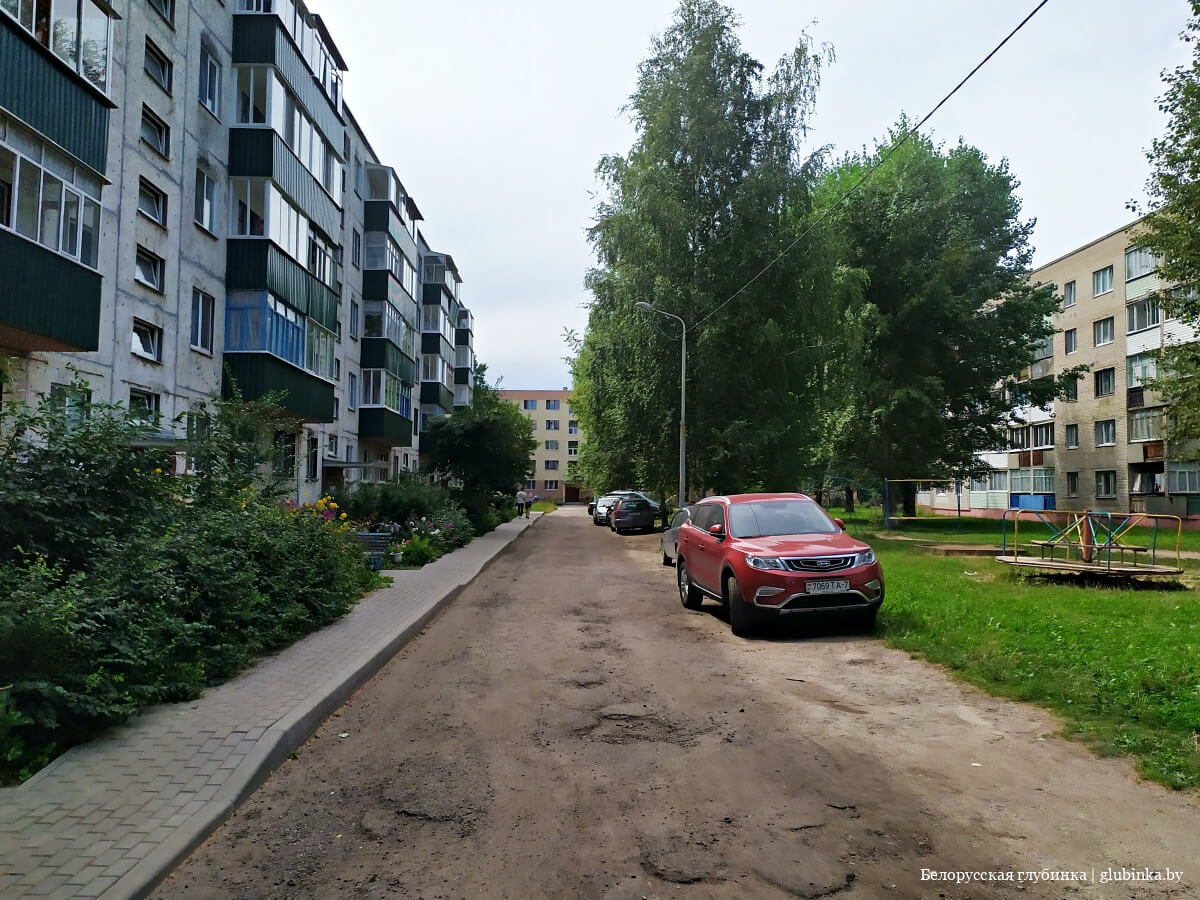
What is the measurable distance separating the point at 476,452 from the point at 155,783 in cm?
2634

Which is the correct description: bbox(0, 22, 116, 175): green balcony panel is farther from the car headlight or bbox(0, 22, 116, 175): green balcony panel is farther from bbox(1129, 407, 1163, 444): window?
bbox(1129, 407, 1163, 444): window

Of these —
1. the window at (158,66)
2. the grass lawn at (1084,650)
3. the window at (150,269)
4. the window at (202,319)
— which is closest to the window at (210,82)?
the window at (158,66)

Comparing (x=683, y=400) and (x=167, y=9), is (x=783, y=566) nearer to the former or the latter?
(x=683, y=400)

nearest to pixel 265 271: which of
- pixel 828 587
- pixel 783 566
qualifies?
pixel 783 566

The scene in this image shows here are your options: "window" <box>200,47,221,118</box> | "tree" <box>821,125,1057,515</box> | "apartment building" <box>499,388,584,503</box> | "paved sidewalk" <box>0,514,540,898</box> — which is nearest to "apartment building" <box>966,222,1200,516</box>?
"tree" <box>821,125,1057,515</box>

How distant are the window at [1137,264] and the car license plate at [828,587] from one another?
3713 cm

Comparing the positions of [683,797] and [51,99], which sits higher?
[51,99]

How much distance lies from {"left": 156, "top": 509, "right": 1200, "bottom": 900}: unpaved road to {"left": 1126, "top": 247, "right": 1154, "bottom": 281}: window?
39891 millimetres

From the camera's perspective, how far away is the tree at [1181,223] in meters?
20.6

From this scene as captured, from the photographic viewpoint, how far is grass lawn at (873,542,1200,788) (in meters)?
5.50

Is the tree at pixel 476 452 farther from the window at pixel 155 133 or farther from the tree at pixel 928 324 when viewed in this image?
the window at pixel 155 133

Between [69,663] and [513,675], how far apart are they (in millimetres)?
3561

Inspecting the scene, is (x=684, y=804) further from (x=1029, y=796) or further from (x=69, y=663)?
(x=69, y=663)

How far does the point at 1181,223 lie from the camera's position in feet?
69.5
